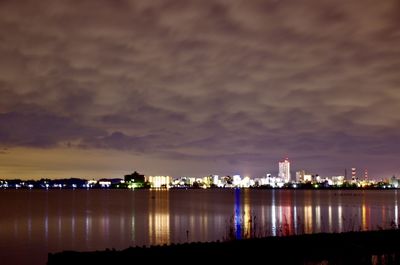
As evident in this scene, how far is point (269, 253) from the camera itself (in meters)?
22.1

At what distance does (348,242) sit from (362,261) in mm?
4479

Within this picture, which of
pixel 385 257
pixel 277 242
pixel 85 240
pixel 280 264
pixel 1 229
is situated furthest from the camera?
pixel 1 229

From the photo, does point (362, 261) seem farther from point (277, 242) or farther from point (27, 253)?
point (27, 253)

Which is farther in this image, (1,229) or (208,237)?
(1,229)

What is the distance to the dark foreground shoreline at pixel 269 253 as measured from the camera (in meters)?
19.1

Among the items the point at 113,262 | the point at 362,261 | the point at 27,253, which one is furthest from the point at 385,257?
the point at 27,253

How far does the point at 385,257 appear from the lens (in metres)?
21.4

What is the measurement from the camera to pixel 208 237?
46.6 meters

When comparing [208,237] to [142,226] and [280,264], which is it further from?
[280,264]

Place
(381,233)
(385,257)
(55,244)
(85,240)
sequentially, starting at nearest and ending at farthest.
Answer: (385,257), (381,233), (55,244), (85,240)

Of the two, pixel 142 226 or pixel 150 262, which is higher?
pixel 150 262

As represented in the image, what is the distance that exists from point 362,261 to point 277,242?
4733 mm

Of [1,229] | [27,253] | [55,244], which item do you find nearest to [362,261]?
[27,253]

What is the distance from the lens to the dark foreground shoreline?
751 inches
